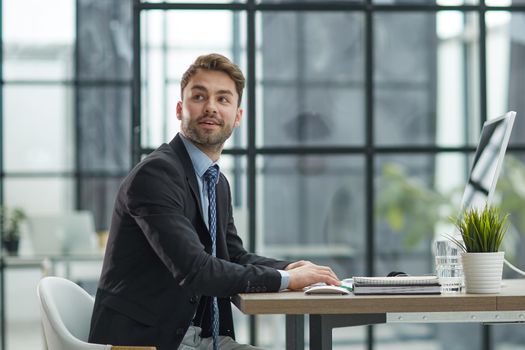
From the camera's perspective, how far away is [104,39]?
8.76 m

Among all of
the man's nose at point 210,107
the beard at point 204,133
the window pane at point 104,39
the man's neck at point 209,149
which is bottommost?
the man's neck at point 209,149

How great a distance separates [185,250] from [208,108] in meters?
0.54

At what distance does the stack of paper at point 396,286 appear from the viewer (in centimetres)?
276

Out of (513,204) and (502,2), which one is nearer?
(502,2)

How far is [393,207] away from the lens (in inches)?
212

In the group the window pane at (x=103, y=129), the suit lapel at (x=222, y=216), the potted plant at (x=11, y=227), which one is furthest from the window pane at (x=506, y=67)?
the window pane at (x=103, y=129)

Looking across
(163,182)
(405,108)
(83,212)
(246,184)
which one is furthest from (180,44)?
(83,212)

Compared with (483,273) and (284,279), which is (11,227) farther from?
(483,273)

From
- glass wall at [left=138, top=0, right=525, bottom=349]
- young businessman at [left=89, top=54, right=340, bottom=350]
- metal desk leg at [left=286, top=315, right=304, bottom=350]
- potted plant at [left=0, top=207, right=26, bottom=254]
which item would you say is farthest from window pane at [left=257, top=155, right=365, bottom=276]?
potted plant at [left=0, top=207, right=26, bottom=254]

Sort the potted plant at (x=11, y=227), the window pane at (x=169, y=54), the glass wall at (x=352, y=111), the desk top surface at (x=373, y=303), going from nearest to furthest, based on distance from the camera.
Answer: the desk top surface at (x=373, y=303)
the window pane at (x=169, y=54)
the glass wall at (x=352, y=111)
the potted plant at (x=11, y=227)

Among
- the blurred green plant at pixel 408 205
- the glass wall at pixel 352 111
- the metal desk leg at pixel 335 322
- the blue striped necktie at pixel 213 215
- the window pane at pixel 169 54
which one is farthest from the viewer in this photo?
the blurred green plant at pixel 408 205

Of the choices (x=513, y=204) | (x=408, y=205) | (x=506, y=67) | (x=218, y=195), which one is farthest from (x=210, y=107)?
(x=513, y=204)

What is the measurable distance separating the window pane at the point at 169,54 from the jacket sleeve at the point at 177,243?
6.56 feet

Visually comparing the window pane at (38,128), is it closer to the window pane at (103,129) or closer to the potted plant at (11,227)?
the window pane at (103,129)
